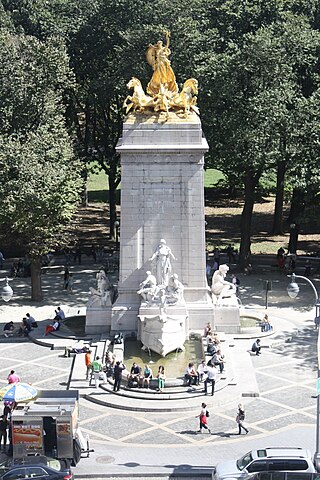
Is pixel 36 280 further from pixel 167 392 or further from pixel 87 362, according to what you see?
pixel 167 392

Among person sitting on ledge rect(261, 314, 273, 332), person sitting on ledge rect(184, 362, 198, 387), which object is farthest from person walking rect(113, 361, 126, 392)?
A: person sitting on ledge rect(261, 314, 273, 332)

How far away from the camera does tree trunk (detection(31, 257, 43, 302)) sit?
50966mm

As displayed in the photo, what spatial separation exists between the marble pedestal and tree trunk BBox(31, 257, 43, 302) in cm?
855

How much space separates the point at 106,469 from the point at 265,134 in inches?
1128

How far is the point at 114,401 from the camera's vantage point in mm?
35500

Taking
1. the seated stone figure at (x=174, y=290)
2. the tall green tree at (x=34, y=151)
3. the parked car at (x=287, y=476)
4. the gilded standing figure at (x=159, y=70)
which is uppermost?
the gilded standing figure at (x=159, y=70)

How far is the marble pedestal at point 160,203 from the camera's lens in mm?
43781

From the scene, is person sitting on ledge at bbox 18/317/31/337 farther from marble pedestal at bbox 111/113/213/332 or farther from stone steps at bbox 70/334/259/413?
stone steps at bbox 70/334/259/413

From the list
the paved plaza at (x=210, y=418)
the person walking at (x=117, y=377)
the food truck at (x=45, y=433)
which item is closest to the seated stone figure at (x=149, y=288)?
the paved plaza at (x=210, y=418)

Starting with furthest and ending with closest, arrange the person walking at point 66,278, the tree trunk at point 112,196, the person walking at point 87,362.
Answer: the tree trunk at point 112,196, the person walking at point 66,278, the person walking at point 87,362

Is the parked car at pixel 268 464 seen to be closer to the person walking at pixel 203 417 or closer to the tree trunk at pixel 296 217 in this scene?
the person walking at pixel 203 417

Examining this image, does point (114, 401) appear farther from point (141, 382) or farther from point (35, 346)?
point (35, 346)

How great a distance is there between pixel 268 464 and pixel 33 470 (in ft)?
23.8

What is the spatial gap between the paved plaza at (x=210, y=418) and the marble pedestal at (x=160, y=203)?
4568mm
